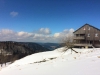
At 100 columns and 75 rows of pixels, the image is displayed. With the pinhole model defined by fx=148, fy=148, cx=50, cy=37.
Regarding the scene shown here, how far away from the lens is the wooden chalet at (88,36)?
6272 centimetres

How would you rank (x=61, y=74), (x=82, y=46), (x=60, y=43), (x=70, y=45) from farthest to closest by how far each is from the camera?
(x=82, y=46) < (x=60, y=43) < (x=70, y=45) < (x=61, y=74)

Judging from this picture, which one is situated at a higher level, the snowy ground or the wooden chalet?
→ the wooden chalet

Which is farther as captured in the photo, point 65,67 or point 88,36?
point 88,36

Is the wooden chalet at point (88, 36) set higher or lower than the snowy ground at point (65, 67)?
higher

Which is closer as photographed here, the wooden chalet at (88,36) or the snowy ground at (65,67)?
the snowy ground at (65,67)

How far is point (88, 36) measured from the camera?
210ft

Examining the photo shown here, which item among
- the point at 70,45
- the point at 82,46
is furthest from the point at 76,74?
the point at 82,46

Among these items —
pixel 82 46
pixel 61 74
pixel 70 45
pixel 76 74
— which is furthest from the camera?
pixel 82 46

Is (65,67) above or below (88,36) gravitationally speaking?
below

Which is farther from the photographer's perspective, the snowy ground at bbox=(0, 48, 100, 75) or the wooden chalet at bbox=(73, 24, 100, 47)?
the wooden chalet at bbox=(73, 24, 100, 47)

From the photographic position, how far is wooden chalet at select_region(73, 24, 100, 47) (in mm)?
62719

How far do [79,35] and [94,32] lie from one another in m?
6.73

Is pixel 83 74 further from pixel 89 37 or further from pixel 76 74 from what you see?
pixel 89 37

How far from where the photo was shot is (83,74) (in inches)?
479
